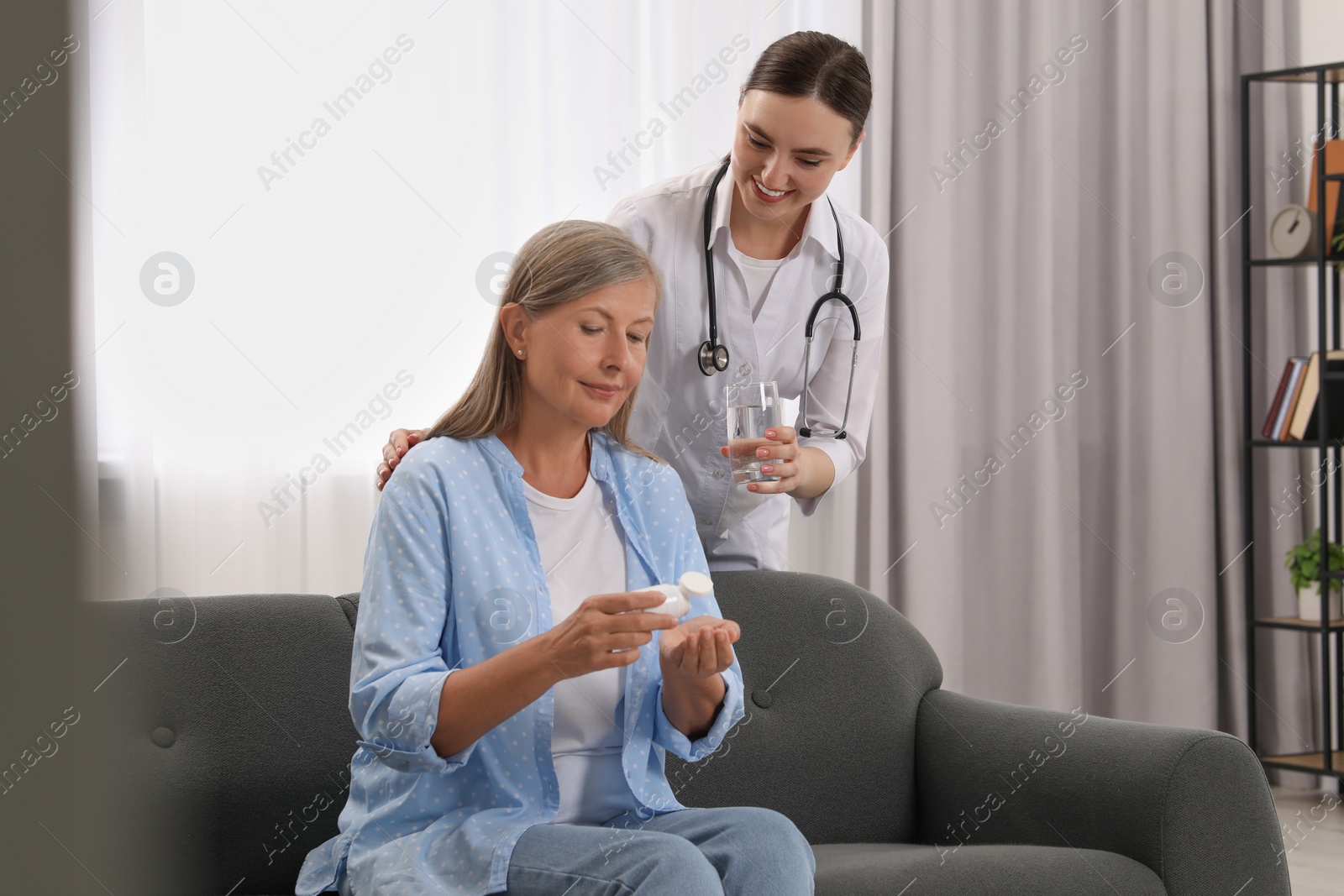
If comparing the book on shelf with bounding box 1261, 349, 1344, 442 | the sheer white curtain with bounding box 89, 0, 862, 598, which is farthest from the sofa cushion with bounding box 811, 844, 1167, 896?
the book on shelf with bounding box 1261, 349, 1344, 442

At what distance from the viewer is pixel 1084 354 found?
3637 millimetres

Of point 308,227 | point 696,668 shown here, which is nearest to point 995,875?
point 696,668

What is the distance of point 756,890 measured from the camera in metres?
1.30

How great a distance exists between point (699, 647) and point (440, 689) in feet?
0.96

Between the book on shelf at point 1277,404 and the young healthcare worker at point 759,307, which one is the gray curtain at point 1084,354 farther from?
the young healthcare worker at point 759,307

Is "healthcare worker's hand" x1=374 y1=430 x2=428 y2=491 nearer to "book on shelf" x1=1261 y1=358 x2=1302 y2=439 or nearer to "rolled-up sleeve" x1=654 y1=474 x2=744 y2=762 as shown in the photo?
"rolled-up sleeve" x1=654 y1=474 x2=744 y2=762

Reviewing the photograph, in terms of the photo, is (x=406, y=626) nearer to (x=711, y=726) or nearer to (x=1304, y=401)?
(x=711, y=726)

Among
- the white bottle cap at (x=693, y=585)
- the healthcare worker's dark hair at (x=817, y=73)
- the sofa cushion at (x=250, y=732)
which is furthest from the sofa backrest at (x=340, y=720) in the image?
the healthcare worker's dark hair at (x=817, y=73)

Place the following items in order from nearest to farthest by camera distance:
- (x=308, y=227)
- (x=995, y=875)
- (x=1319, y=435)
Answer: (x=995, y=875), (x=308, y=227), (x=1319, y=435)

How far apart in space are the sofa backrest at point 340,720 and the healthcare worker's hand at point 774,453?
13.6 inches

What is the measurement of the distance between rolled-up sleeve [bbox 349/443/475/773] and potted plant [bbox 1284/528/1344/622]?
281 cm

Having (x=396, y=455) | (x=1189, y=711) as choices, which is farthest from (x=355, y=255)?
(x=1189, y=711)

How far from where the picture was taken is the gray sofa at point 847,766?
1589 mm

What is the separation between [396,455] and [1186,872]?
1213 mm
